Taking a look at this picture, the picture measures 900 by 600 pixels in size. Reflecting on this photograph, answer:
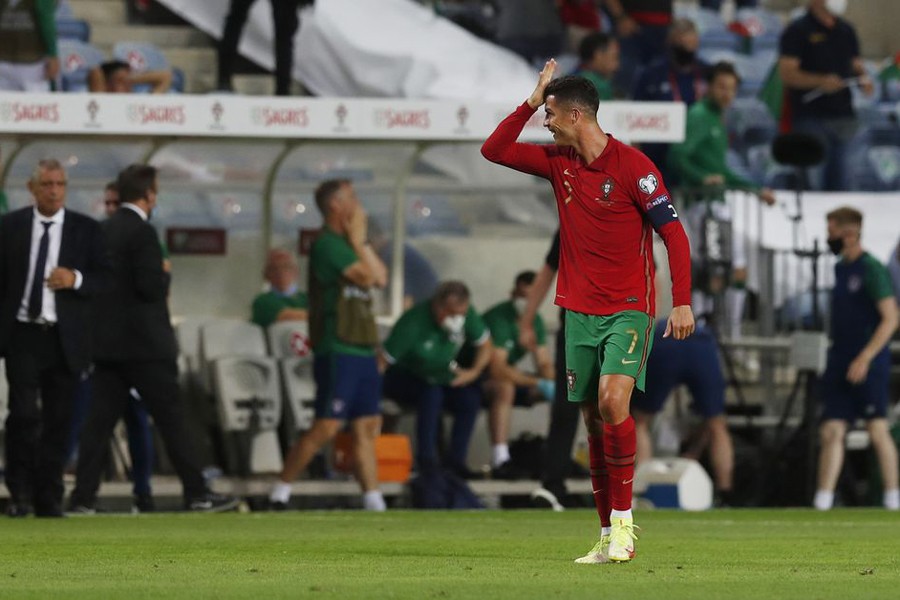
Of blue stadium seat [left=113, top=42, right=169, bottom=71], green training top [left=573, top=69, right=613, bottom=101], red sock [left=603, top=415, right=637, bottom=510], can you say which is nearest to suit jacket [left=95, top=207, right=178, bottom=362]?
green training top [left=573, top=69, right=613, bottom=101]

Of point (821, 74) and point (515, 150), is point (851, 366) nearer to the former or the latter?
point (821, 74)

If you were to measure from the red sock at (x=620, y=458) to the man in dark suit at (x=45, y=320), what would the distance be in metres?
4.63

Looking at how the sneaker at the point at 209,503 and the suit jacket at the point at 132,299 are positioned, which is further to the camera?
the sneaker at the point at 209,503

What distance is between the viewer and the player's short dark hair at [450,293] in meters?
16.3

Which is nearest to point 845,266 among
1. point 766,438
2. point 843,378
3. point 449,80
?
point 843,378

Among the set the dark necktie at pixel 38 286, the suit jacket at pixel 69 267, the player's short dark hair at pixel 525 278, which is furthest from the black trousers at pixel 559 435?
the dark necktie at pixel 38 286

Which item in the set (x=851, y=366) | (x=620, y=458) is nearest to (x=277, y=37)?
(x=851, y=366)

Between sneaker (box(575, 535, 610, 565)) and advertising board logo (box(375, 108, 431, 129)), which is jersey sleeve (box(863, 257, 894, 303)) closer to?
advertising board logo (box(375, 108, 431, 129))

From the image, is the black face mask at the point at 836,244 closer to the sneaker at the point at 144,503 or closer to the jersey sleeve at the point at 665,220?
the sneaker at the point at 144,503

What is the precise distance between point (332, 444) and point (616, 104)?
333cm

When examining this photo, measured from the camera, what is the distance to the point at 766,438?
1784cm

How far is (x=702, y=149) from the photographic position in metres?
18.1

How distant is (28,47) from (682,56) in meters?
5.51

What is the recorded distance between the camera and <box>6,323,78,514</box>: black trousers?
12891 mm
